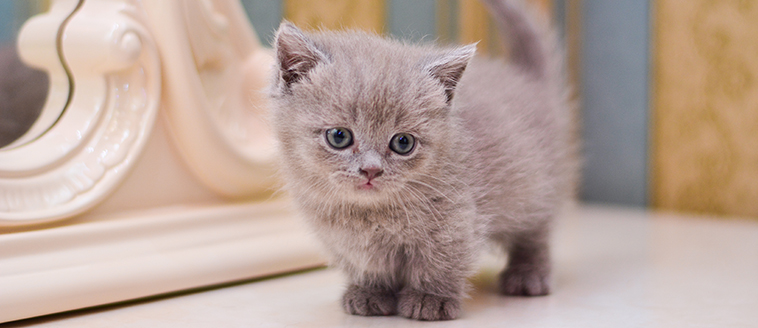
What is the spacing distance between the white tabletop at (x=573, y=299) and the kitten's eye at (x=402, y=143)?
1.00 ft

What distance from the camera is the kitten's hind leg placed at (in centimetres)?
130

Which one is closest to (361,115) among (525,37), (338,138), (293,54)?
(338,138)

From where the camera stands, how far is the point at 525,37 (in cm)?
151

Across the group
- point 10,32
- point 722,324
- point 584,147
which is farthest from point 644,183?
point 10,32

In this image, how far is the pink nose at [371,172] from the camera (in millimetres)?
975

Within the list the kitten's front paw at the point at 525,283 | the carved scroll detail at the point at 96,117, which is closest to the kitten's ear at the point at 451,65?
the kitten's front paw at the point at 525,283

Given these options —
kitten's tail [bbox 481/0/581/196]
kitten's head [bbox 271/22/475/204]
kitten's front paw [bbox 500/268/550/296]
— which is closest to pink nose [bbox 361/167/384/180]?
kitten's head [bbox 271/22/475/204]

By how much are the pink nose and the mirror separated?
0.81 m

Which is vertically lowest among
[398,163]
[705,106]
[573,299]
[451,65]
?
[573,299]

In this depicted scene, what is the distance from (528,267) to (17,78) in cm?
123

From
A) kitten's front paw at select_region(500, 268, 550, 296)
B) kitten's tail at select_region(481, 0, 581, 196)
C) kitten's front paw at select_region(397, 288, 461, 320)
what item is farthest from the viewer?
kitten's tail at select_region(481, 0, 581, 196)

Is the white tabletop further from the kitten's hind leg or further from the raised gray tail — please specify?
the raised gray tail

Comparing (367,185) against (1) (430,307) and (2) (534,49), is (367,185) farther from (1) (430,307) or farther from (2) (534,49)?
(2) (534,49)

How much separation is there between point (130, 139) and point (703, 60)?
2.06 m
